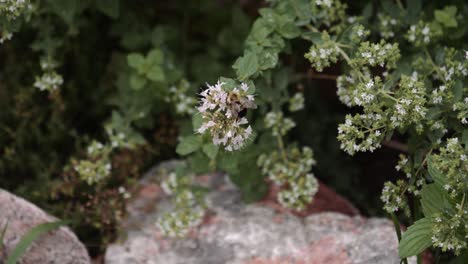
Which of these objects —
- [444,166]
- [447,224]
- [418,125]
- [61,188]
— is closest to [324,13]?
[418,125]

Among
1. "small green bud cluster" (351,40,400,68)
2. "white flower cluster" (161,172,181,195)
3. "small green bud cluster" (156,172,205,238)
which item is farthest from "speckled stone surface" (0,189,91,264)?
"small green bud cluster" (351,40,400,68)

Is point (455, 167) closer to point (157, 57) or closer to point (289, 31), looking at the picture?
point (289, 31)

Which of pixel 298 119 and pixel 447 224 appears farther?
pixel 298 119

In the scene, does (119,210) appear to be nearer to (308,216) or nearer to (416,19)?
(308,216)

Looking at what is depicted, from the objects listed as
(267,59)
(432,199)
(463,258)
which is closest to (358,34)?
(267,59)

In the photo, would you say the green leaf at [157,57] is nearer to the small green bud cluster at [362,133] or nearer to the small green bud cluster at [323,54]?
the small green bud cluster at [323,54]

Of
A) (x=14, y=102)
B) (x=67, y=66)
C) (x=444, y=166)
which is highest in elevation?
(x=67, y=66)
